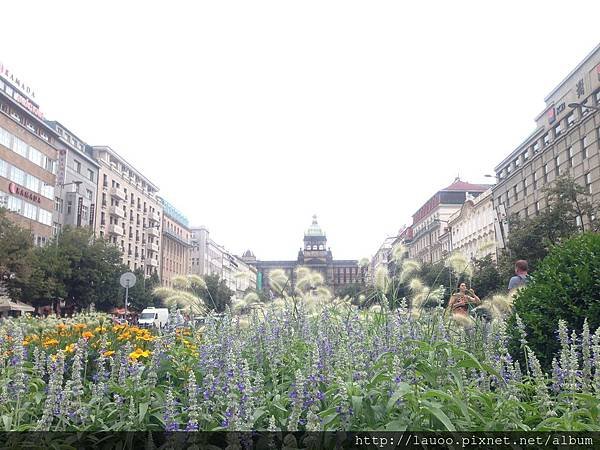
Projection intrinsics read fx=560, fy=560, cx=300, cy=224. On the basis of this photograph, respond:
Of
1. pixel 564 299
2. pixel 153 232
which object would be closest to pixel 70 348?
pixel 564 299

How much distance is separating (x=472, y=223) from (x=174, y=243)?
182 feet

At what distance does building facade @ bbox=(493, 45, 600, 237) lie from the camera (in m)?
44.1

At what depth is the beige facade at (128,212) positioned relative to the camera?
73.3 meters

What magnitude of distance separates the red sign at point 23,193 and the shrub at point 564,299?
159 ft

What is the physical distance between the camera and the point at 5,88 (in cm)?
5172

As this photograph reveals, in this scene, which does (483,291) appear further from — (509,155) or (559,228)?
(509,155)

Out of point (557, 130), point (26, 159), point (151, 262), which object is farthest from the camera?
point (151, 262)

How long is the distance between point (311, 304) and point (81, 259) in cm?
4136

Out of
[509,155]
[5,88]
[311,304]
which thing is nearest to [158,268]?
[5,88]

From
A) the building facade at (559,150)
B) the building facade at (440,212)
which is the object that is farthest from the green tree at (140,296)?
the building facade at (440,212)

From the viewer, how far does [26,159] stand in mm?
50250

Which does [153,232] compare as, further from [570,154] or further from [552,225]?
[552,225]

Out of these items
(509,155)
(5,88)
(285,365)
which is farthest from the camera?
(509,155)

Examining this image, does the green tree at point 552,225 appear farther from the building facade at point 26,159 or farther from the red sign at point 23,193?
the red sign at point 23,193
